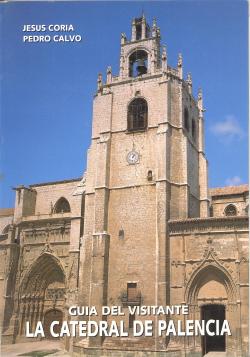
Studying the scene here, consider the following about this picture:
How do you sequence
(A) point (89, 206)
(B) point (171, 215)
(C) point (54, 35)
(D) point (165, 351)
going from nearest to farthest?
1. (C) point (54, 35)
2. (D) point (165, 351)
3. (B) point (171, 215)
4. (A) point (89, 206)

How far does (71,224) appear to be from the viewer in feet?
87.8

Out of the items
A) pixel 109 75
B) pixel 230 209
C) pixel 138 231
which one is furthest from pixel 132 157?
pixel 230 209

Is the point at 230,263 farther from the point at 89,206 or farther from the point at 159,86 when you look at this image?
the point at 159,86

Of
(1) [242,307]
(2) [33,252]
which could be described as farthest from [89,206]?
(1) [242,307]

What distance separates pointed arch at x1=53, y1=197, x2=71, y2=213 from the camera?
31.3 metres

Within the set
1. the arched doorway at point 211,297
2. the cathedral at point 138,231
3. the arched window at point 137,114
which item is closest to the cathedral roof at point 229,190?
the cathedral at point 138,231

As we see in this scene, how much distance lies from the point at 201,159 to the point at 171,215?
579 centimetres

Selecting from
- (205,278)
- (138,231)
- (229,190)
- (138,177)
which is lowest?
(205,278)

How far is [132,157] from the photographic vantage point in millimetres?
25531

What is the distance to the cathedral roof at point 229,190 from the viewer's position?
102 feet

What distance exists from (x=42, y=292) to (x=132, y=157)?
10141mm

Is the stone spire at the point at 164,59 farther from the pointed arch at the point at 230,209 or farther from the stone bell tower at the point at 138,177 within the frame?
the pointed arch at the point at 230,209

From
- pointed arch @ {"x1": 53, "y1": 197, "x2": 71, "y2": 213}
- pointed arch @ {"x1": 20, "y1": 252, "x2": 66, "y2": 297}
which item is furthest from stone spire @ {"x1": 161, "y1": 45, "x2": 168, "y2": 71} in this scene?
pointed arch @ {"x1": 20, "y1": 252, "x2": 66, "y2": 297}

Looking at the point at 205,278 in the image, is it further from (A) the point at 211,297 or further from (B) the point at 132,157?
(B) the point at 132,157
